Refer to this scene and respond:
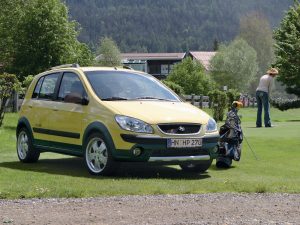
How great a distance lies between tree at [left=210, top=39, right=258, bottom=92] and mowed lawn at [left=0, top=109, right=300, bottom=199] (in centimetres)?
11081

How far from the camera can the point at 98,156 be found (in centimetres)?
1019

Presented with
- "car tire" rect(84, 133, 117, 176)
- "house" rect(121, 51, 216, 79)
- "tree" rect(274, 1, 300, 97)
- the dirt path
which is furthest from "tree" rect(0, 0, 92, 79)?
"house" rect(121, 51, 216, 79)

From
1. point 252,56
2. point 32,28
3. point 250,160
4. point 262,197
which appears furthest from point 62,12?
point 252,56

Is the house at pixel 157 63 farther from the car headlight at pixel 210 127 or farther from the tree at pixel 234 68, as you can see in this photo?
the car headlight at pixel 210 127

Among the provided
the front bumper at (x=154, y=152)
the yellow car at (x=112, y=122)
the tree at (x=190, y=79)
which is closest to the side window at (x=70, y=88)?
the yellow car at (x=112, y=122)

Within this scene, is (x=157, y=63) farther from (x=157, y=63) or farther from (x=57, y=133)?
(x=57, y=133)

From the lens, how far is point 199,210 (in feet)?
22.7

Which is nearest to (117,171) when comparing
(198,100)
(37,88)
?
(37,88)

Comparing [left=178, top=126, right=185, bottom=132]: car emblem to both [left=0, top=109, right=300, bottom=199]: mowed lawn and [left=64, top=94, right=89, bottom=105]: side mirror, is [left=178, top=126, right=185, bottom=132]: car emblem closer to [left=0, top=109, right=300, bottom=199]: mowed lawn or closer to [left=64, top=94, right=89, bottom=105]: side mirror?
[left=0, top=109, right=300, bottom=199]: mowed lawn

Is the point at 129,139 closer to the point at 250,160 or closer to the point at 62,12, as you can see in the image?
the point at 250,160

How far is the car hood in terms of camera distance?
991cm

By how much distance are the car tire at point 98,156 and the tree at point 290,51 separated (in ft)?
99.4

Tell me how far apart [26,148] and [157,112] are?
324 centimetres

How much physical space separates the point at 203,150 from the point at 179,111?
2.36 ft
